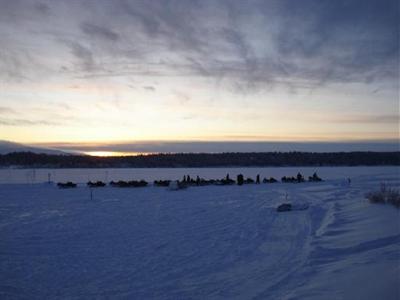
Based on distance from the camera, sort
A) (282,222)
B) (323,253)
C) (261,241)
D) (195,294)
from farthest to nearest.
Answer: (282,222) < (261,241) < (323,253) < (195,294)

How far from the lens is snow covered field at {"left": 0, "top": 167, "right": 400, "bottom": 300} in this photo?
7477 millimetres

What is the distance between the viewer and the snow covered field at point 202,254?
7477 millimetres

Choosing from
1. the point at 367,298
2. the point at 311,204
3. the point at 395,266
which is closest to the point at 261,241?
the point at 395,266

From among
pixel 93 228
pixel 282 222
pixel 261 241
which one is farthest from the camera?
pixel 282 222

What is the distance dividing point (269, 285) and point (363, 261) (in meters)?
2.21

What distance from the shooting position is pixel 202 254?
10.4m

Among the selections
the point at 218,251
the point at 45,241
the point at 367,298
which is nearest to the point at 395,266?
the point at 367,298

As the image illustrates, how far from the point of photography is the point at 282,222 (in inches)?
607

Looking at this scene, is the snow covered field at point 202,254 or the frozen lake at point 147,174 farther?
the frozen lake at point 147,174

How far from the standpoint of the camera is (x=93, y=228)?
14.4 m

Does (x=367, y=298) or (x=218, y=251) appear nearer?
(x=367, y=298)

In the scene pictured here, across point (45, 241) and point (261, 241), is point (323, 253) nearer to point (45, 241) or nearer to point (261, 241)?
point (261, 241)

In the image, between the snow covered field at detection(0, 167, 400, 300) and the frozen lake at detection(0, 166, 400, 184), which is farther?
the frozen lake at detection(0, 166, 400, 184)

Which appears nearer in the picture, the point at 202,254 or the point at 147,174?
the point at 202,254
